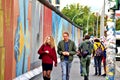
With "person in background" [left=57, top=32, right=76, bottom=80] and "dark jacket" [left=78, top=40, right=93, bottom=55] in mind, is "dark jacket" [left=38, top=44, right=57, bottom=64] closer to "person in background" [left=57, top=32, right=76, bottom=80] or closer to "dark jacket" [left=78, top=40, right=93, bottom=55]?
"person in background" [left=57, top=32, right=76, bottom=80]

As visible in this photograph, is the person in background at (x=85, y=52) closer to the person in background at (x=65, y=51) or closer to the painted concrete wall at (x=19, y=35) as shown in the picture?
the person in background at (x=65, y=51)

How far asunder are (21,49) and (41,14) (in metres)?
6.84

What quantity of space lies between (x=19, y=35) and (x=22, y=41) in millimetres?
703

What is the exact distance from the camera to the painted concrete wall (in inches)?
513

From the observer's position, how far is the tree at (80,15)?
134 meters

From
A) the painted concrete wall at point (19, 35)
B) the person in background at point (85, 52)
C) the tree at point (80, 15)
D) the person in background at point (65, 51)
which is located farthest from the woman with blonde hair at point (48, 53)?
the tree at point (80, 15)

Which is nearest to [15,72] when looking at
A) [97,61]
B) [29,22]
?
[29,22]

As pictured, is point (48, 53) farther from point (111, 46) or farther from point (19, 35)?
point (111, 46)

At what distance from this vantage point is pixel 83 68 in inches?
668

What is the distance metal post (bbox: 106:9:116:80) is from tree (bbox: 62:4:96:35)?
11904 centimetres

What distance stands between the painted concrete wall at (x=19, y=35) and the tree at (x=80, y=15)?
361 ft

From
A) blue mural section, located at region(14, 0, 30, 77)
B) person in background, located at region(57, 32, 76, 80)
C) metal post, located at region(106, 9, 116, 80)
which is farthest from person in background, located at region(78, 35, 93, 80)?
metal post, located at region(106, 9, 116, 80)

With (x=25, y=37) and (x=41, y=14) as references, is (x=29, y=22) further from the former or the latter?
(x=41, y=14)

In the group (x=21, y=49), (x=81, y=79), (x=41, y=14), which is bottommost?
(x=81, y=79)
